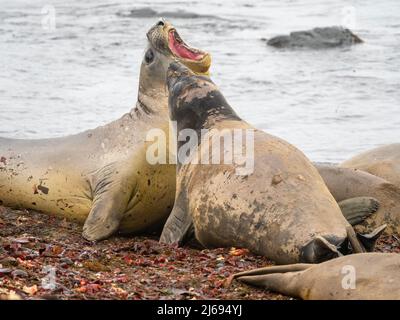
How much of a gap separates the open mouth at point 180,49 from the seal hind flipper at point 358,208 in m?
2.06

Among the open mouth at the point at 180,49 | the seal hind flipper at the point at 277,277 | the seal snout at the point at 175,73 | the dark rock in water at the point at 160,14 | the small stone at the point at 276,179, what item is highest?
the open mouth at the point at 180,49

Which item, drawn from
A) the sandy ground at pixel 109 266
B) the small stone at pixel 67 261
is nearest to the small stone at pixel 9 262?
the sandy ground at pixel 109 266

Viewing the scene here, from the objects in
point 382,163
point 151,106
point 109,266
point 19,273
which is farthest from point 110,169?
point 19,273

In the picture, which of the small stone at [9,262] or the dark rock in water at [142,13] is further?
the dark rock in water at [142,13]

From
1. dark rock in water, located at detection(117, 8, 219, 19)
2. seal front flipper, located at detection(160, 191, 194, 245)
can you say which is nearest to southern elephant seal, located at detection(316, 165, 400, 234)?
seal front flipper, located at detection(160, 191, 194, 245)

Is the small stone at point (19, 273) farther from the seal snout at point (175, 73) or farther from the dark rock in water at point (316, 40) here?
the dark rock in water at point (316, 40)

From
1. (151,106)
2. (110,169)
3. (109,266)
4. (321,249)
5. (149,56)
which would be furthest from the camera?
(149,56)

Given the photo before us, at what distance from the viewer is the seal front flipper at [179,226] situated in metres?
7.21

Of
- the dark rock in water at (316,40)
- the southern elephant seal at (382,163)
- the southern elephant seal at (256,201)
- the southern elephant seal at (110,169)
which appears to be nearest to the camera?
the southern elephant seal at (256,201)

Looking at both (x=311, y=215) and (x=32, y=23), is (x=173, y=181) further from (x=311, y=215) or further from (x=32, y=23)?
(x=32, y=23)

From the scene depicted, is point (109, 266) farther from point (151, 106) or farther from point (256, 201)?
point (151, 106)

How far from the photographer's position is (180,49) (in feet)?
Result: 29.3

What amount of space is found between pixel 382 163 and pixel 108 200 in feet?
7.89

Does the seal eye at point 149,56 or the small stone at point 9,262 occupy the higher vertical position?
the seal eye at point 149,56
